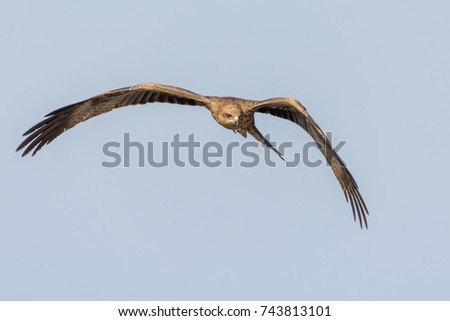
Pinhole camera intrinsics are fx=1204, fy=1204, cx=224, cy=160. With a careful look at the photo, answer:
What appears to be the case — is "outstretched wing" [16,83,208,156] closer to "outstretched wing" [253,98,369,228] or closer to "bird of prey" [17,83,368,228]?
"bird of prey" [17,83,368,228]

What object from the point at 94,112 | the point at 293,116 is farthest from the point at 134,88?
the point at 293,116

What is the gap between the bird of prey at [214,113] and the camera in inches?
630

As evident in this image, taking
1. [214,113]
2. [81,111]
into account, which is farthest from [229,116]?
[81,111]

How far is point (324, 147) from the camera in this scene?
15.8 m

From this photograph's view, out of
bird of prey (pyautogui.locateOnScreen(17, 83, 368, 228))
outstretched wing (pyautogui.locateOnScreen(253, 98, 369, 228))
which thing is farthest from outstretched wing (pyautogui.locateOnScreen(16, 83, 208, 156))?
outstretched wing (pyautogui.locateOnScreen(253, 98, 369, 228))

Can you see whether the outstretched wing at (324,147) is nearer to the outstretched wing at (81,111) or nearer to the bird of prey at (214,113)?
the bird of prey at (214,113)

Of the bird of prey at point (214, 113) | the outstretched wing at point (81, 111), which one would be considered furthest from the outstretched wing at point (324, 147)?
the outstretched wing at point (81, 111)

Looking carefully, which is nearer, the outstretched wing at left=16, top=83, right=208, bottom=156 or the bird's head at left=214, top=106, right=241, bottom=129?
the bird's head at left=214, top=106, right=241, bottom=129

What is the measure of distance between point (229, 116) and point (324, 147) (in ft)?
4.49

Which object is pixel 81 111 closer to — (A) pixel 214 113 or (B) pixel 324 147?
(A) pixel 214 113

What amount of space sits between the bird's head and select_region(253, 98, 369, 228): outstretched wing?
0.30 meters

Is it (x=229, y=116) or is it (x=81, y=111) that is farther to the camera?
(x=81, y=111)

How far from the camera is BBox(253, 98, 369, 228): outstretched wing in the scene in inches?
617
